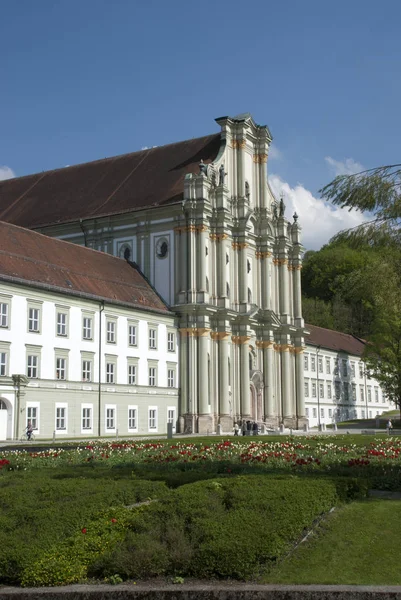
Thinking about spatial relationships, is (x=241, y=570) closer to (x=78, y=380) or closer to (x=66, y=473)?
(x=66, y=473)

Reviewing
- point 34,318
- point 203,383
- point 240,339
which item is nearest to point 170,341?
point 203,383

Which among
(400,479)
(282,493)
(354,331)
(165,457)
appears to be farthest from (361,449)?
(354,331)

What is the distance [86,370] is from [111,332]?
404 centimetres

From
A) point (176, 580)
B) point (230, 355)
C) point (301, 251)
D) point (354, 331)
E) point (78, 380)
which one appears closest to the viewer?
point (176, 580)

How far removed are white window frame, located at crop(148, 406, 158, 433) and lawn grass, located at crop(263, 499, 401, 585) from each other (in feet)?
157

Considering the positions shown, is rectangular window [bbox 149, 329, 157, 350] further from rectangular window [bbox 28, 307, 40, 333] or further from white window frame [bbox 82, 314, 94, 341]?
rectangular window [bbox 28, 307, 40, 333]

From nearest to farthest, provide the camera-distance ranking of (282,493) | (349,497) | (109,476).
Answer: (282,493)
(349,497)
(109,476)

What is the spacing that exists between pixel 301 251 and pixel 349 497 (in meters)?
67.6

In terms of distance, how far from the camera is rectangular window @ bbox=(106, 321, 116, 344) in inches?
2238

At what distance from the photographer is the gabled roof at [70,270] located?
5149 cm

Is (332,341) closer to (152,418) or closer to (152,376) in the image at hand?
(152,376)

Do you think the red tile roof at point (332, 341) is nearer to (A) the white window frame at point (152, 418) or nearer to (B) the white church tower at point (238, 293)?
(B) the white church tower at point (238, 293)

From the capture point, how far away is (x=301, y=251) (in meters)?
82.1

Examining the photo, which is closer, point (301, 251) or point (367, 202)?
point (367, 202)
